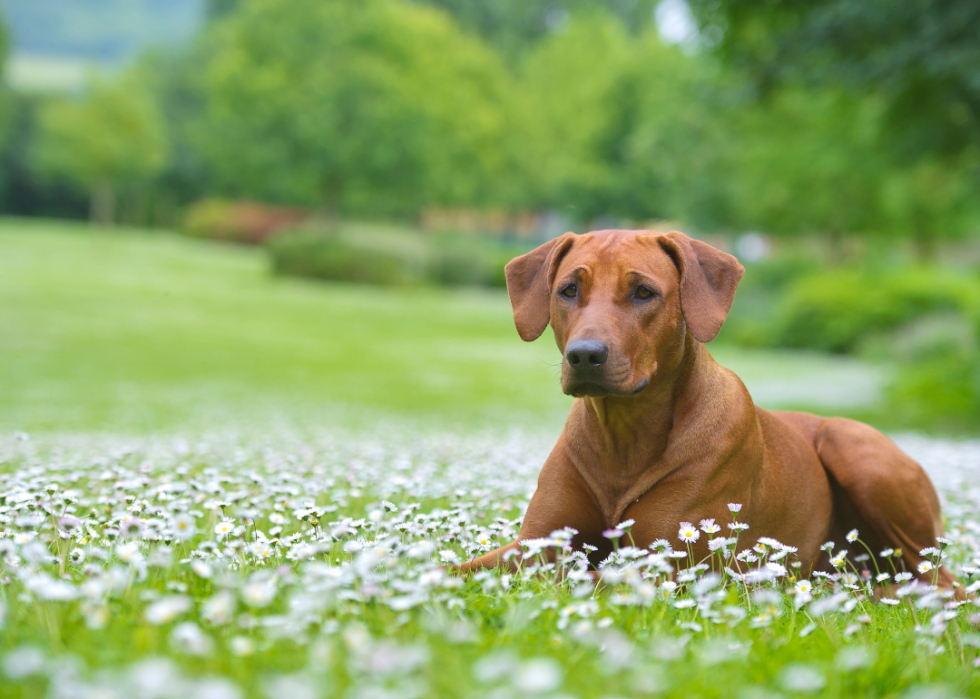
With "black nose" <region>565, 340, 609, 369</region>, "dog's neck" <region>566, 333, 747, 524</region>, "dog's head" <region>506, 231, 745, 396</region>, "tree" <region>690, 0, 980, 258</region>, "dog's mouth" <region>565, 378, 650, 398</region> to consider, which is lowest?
"dog's neck" <region>566, 333, 747, 524</region>

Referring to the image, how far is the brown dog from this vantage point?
347 centimetres

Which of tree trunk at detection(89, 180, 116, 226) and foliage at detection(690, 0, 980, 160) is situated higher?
foliage at detection(690, 0, 980, 160)

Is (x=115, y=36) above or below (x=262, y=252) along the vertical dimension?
Result: above

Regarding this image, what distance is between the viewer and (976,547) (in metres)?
4.41

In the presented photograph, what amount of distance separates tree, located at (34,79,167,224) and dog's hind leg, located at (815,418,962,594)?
42401mm

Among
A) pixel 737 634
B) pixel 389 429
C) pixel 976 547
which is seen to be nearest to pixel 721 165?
pixel 389 429

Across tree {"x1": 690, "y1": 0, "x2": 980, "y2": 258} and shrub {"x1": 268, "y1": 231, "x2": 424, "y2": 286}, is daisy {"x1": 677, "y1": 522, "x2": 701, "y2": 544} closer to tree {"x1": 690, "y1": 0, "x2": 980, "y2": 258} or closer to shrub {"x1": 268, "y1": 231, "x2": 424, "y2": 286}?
tree {"x1": 690, "y1": 0, "x2": 980, "y2": 258}

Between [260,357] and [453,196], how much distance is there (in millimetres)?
27144

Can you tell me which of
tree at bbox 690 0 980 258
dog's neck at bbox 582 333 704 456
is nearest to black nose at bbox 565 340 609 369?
dog's neck at bbox 582 333 704 456

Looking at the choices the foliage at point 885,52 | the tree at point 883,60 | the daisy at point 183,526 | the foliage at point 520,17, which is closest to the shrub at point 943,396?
the tree at point 883,60

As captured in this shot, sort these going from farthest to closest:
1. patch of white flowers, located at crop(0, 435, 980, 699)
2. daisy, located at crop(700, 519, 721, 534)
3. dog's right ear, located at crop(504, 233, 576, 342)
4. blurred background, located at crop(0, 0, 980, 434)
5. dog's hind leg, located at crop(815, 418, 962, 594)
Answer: blurred background, located at crop(0, 0, 980, 434) → dog's hind leg, located at crop(815, 418, 962, 594) → dog's right ear, located at crop(504, 233, 576, 342) → daisy, located at crop(700, 519, 721, 534) → patch of white flowers, located at crop(0, 435, 980, 699)


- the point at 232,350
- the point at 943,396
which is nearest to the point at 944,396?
the point at 943,396

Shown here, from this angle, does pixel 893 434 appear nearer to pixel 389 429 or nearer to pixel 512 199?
pixel 389 429

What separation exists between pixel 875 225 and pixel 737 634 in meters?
33.9
